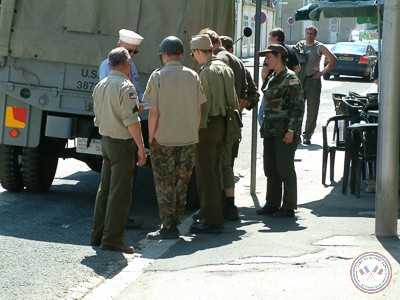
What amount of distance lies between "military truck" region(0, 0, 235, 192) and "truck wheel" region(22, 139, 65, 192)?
0.22 metres

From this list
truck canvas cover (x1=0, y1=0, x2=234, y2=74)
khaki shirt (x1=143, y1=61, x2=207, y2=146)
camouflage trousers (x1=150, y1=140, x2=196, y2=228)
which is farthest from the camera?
truck canvas cover (x1=0, y1=0, x2=234, y2=74)

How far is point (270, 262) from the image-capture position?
26.2ft

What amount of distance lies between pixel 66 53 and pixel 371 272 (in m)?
4.90

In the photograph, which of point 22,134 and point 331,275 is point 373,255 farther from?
point 22,134

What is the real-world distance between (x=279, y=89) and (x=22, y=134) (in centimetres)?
300

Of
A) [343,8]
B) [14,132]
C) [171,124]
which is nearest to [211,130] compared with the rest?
[171,124]

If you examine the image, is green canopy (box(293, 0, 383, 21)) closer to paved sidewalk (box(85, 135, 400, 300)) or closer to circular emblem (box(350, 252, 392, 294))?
paved sidewalk (box(85, 135, 400, 300))

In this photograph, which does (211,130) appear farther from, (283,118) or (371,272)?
(371,272)

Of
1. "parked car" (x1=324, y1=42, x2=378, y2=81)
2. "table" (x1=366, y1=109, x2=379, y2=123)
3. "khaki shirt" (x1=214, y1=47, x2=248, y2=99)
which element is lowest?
"table" (x1=366, y1=109, x2=379, y2=123)

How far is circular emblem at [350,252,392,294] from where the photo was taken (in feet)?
23.2

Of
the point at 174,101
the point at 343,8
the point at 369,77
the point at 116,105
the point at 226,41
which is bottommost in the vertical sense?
the point at 116,105

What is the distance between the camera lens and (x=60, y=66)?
35.9 ft

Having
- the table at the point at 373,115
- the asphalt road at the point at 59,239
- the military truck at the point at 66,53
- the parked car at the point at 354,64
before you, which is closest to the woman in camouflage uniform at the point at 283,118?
the military truck at the point at 66,53

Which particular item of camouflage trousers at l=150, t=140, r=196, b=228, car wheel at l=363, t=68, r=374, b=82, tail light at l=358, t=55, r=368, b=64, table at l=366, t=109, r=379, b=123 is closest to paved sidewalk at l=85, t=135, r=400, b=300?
camouflage trousers at l=150, t=140, r=196, b=228
